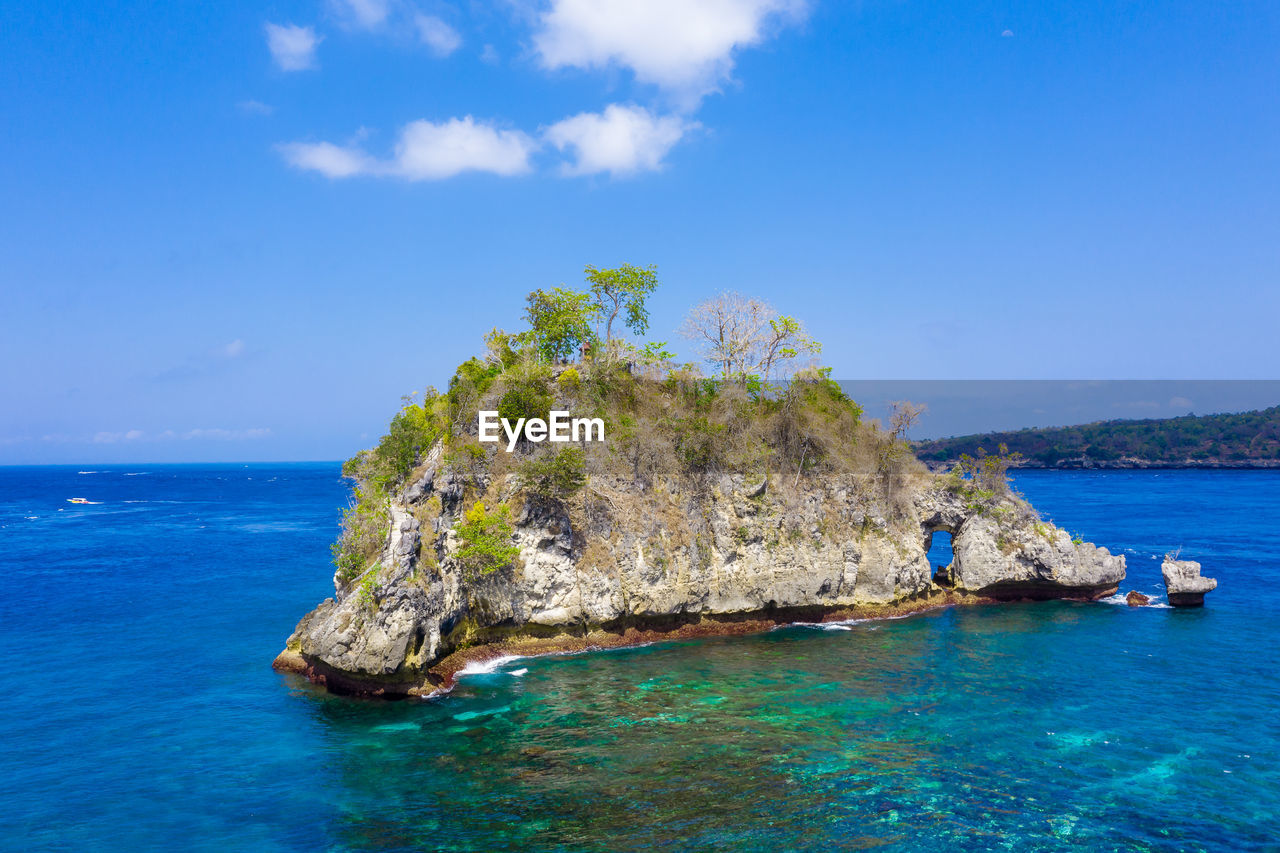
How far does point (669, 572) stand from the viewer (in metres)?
34.8

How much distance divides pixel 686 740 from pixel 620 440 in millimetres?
17021

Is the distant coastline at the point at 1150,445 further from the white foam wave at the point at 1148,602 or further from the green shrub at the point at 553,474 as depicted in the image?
the green shrub at the point at 553,474

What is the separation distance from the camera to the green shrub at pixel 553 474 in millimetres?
33094

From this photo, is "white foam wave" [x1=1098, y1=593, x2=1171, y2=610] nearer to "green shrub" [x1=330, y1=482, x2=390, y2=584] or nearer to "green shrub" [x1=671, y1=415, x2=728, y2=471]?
Answer: "green shrub" [x1=671, y1=415, x2=728, y2=471]

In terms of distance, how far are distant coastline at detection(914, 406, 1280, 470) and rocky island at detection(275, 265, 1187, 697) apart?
349ft

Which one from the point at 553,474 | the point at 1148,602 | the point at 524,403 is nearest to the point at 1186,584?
the point at 1148,602

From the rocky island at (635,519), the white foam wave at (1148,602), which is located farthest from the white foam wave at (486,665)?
the white foam wave at (1148,602)

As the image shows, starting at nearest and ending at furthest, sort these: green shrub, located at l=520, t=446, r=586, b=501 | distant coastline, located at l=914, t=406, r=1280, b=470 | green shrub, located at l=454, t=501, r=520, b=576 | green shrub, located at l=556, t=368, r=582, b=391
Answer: green shrub, located at l=454, t=501, r=520, b=576
green shrub, located at l=520, t=446, r=586, b=501
green shrub, located at l=556, t=368, r=582, b=391
distant coastline, located at l=914, t=406, r=1280, b=470

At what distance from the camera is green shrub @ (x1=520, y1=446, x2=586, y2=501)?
1303 inches

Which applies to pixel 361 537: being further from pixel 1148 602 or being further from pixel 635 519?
pixel 1148 602

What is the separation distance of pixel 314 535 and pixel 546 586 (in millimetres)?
50920

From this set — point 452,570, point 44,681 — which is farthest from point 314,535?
point 452,570

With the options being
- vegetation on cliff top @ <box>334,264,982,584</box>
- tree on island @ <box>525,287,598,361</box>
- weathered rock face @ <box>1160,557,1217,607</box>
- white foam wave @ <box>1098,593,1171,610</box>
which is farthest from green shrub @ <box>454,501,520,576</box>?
weathered rock face @ <box>1160,557,1217,607</box>

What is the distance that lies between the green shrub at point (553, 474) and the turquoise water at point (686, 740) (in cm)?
767
